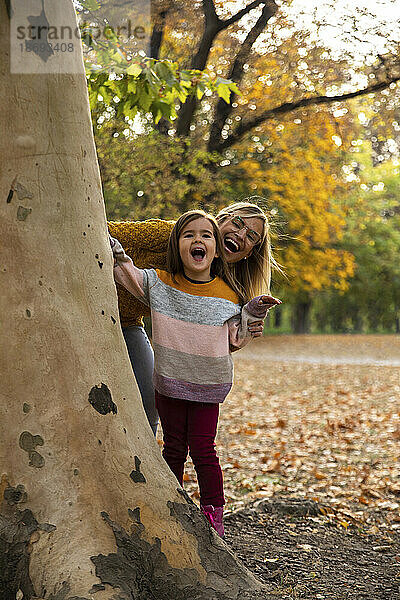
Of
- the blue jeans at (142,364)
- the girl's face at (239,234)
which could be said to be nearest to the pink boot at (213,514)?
the blue jeans at (142,364)

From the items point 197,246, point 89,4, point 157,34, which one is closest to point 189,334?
point 197,246

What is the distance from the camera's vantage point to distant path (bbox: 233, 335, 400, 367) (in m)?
19.2

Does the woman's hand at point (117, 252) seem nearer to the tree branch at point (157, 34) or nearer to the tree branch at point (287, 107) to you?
the tree branch at point (157, 34)

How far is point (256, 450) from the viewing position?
7.37m

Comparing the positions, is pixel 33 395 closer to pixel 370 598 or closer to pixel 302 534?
pixel 370 598

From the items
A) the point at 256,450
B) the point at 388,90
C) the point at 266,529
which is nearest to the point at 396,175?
the point at 388,90

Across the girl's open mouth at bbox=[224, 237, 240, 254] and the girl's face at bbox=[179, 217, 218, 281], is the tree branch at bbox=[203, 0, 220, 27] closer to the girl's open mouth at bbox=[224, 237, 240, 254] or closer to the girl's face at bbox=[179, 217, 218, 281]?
the girl's open mouth at bbox=[224, 237, 240, 254]

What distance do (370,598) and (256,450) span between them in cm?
423

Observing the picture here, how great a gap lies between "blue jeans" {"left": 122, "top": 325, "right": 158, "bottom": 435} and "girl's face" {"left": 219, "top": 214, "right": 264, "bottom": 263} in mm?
661

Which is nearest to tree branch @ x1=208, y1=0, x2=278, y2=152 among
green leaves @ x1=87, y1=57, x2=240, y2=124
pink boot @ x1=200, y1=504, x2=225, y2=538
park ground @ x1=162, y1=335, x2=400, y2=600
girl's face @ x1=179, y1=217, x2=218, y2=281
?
park ground @ x1=162, y1=335, x2=400, y2=600

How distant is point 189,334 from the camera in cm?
318

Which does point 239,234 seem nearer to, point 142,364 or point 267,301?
point 267,301

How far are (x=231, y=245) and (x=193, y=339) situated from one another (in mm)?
572

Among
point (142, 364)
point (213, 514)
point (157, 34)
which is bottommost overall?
point (213, 514)
